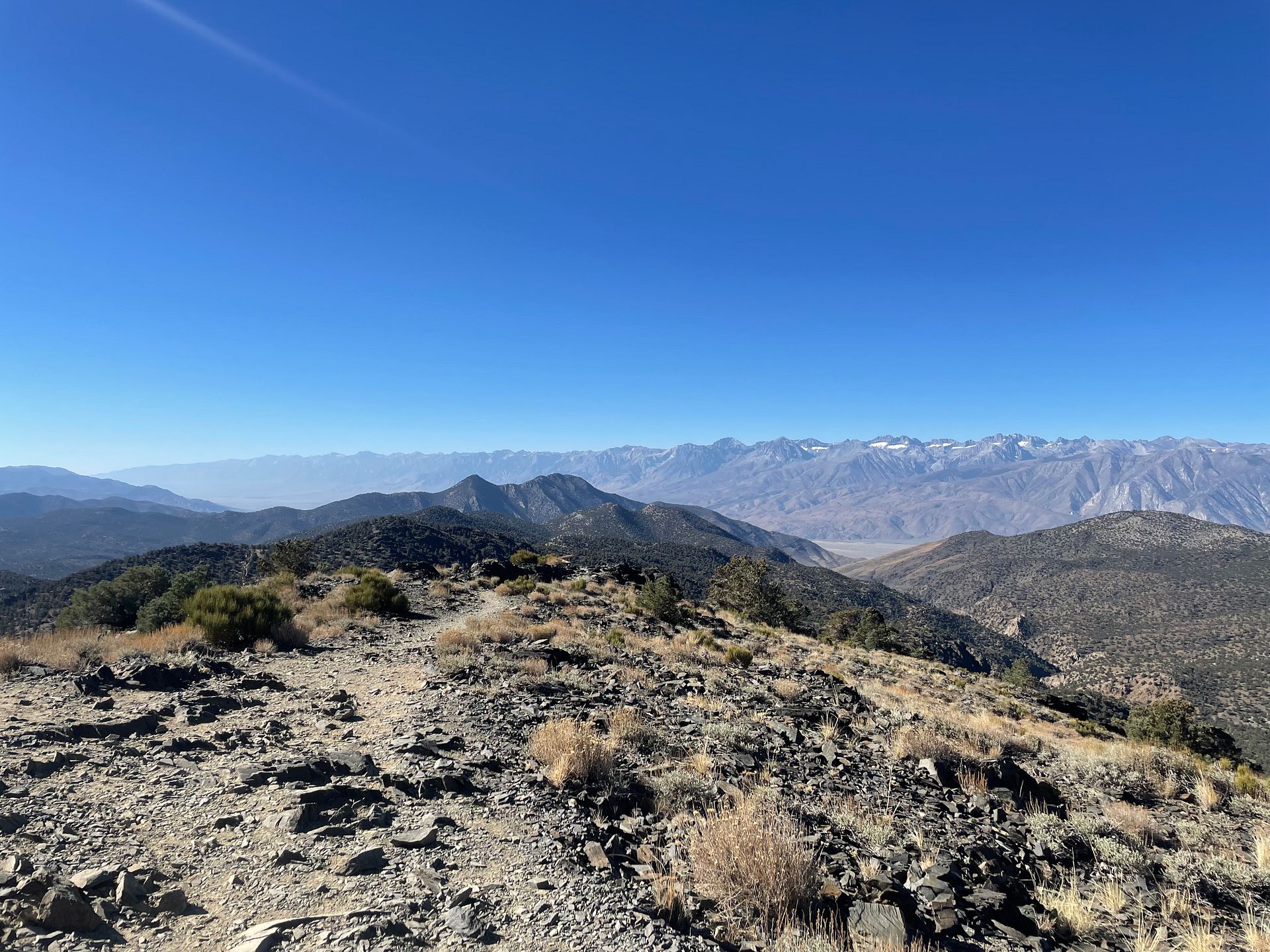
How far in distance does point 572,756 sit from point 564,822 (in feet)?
3.81

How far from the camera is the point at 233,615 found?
1344 centimetres

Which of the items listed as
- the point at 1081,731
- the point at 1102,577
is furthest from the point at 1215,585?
the point at 1081,731

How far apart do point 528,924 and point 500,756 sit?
3.59 meters

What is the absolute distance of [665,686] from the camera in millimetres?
12406

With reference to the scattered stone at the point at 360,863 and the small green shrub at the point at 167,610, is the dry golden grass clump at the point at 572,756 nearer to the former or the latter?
the scattered stone at the point at 360,863

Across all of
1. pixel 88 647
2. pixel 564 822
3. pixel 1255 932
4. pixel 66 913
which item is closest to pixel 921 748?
pixel 1255 932

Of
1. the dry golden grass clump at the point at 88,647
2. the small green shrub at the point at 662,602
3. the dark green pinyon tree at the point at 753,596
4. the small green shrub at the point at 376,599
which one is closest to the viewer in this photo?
the dry golden grass clump at the point at 88,647

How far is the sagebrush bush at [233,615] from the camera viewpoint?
1291 cm

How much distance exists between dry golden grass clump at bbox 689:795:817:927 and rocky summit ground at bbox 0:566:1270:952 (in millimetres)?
22

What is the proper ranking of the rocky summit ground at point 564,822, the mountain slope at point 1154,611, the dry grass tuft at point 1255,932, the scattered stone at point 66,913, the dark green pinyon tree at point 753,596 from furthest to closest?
the mountain slope at point 1154,611 < the dark green pinyon tree at point 753,596 < the dry grass tuft at point 1255,932 < the rocky summit ground at point 564,822 < the scattered stone at point 66,913

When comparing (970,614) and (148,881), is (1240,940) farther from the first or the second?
(970,614)

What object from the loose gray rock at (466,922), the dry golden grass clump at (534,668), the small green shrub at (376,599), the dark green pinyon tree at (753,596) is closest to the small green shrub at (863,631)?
the dark green pinyon tree at (753,596)

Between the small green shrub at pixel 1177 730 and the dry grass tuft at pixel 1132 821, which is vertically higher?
the dry grass tuft at pixel 1132 821

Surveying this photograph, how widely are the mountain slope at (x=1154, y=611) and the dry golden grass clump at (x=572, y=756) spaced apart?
241ft
